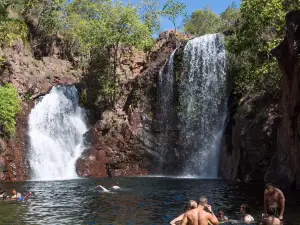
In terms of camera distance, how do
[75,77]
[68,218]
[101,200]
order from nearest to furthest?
[68,218] → [101,200] → [75,77]

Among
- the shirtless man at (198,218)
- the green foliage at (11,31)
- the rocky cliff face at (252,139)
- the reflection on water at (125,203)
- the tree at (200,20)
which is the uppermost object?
the tree at (200,20)

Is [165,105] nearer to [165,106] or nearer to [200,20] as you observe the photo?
[165,106]

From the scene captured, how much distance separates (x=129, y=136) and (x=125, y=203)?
22.4m

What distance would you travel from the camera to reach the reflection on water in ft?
64.4

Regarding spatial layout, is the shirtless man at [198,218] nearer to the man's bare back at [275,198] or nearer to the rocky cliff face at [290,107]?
the man's bare back at [275,198]

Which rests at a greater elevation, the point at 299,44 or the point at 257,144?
the point at 299,44

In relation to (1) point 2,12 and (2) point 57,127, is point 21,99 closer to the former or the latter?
(2) point 57,127

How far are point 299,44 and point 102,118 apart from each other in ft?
88.4

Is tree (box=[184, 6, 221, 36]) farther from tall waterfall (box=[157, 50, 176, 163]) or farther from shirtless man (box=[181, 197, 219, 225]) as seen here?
shirtless man (box=[181, 197, 219, 225])

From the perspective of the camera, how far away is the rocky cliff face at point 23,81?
41656 mm

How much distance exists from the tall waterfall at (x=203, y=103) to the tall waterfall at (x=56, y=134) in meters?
11.7

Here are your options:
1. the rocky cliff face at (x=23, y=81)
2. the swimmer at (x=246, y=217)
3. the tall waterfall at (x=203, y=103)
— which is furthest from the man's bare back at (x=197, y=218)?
the rocky cliff face at (x=23, y=81)

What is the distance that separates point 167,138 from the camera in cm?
4634

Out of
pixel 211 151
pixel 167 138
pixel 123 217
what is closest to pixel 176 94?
pixel 167 138
